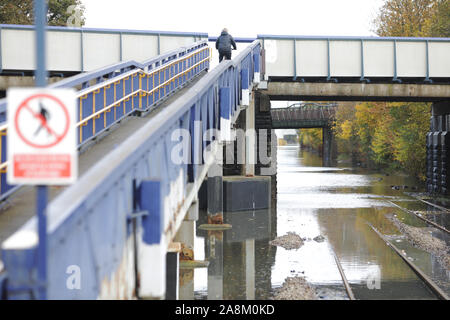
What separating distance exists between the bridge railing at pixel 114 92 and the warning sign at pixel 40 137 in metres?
3.57

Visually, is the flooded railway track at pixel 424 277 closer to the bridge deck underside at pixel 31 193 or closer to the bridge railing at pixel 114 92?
the bridge deck underside at pixel 31 193

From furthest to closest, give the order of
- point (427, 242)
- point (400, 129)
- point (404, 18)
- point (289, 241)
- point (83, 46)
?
point (404, 18)
point (400, 129)
point (83, 46)
point (289, 241)
point (427, 242)

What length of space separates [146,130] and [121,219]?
3.53 ft

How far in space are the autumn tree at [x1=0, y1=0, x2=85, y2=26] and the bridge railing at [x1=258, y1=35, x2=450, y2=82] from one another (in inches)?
838

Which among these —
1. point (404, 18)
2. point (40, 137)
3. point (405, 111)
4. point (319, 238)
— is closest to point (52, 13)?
point (404, 18)

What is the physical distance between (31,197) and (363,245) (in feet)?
38.4

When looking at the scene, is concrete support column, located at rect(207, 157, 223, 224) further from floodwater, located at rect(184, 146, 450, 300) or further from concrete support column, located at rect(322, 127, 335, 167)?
concrete support column, located at rect(322, 127, 335, 167)

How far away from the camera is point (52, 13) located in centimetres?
4538

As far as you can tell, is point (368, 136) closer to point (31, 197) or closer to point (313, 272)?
point (313, 272)

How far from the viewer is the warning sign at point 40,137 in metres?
3.81

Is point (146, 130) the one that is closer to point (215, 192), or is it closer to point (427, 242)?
point (427, 242)

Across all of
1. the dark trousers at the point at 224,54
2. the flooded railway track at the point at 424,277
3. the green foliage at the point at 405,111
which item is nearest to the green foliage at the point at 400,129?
the green foliage at the point at 405,111

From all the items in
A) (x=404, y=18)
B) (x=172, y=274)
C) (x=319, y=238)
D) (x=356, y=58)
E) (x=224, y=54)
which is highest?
(x=404, y=18)
